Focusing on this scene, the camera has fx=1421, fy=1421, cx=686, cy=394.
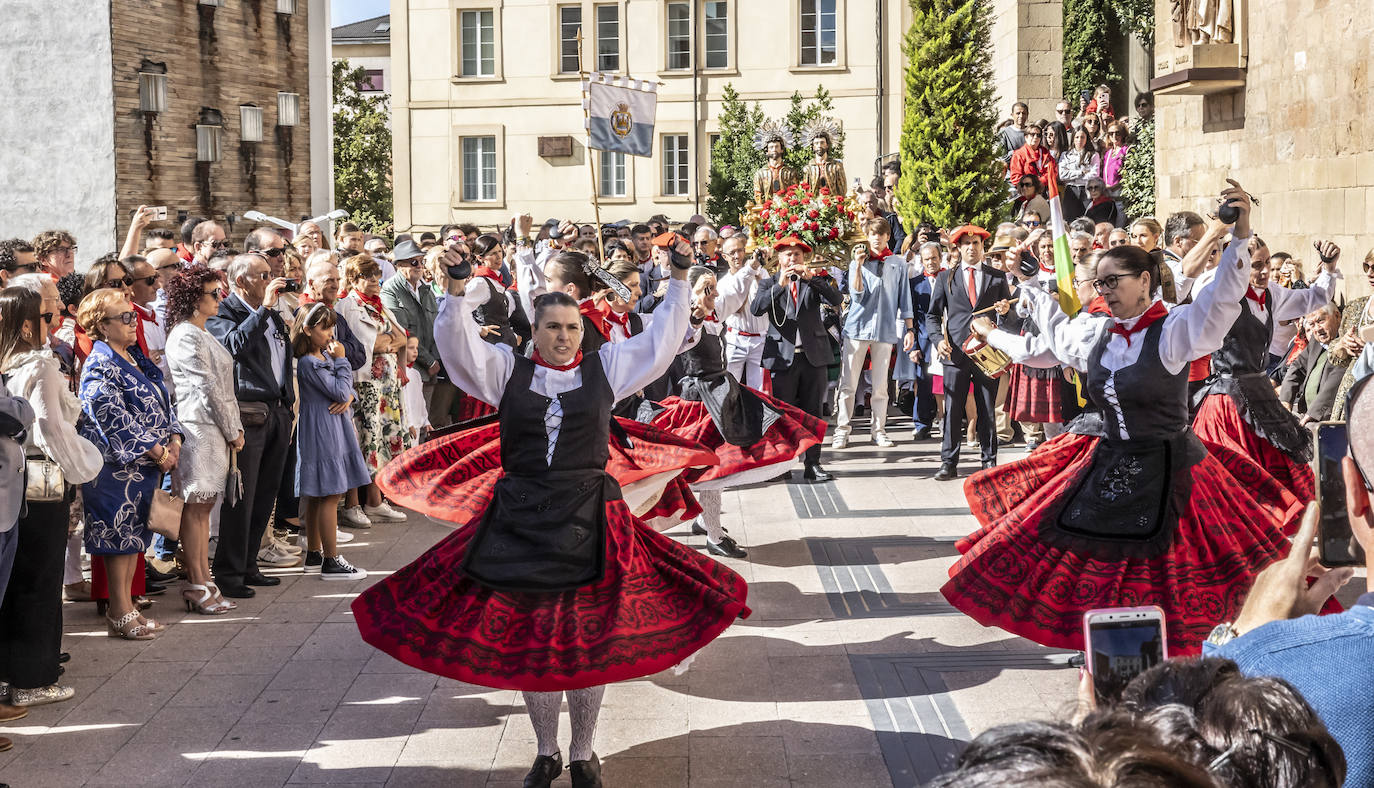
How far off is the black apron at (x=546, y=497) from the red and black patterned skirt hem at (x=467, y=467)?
828 mm

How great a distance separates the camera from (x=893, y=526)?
995cm

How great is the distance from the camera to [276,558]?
8.89 meters

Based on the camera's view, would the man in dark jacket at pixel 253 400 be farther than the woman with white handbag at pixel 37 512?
Yes

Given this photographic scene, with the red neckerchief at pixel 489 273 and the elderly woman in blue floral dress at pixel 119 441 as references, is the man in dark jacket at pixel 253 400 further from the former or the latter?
the red neckerchief at pixel 489 273

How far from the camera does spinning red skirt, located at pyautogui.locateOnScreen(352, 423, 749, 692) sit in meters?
4.79

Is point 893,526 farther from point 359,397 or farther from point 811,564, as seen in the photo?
point 359,397

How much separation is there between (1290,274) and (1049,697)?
7062 millimetres

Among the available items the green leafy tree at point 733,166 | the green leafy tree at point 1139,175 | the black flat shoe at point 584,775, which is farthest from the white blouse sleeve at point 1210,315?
the green leafy tree at point 733,166

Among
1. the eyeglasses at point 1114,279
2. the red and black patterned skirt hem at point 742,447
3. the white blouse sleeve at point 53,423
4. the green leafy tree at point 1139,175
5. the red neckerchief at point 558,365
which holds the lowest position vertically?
the red and black patterned skirt hem at point 742,447

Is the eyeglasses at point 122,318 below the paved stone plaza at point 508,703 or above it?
above

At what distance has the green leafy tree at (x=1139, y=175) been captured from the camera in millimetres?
18844

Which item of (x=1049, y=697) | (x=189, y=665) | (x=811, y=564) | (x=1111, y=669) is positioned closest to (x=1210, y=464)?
(x=1049, y=697)

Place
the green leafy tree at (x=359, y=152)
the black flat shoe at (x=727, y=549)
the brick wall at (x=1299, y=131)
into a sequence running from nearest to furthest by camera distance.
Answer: the black flat shoe at (x=727, y=549), the brick wall at (x=1299, y=131), the green leafy tree at (x=359, y=152)

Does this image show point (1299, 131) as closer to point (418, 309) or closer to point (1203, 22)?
point (1203, 22)
